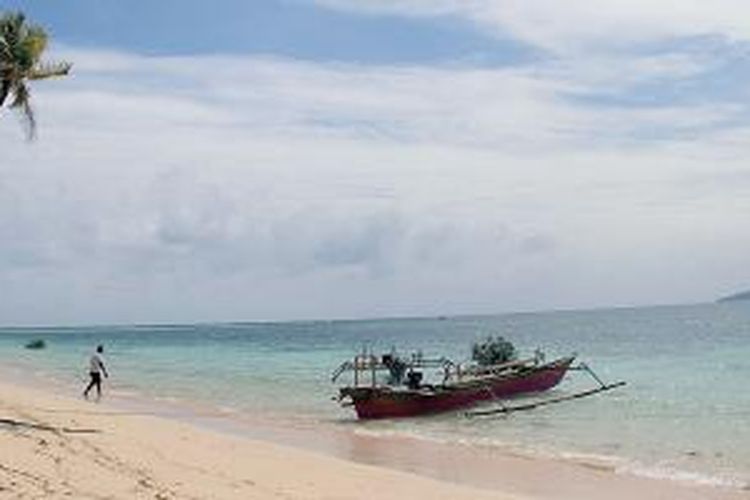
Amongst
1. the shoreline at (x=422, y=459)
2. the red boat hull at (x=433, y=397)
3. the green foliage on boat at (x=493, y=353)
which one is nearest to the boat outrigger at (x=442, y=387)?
the red boat hull at (x=433, y=397)

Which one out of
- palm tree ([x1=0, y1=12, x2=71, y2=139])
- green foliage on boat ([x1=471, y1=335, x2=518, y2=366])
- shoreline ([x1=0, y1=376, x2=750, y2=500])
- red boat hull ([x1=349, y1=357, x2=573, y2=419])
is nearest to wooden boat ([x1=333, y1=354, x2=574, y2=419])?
red boat hull ([x1=349, y1=357, x2=573, y2=419])

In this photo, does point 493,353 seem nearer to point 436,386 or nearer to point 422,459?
point 436,386

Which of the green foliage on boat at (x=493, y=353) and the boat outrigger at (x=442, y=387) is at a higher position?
the green foliage on boat at (x=493, y=353)

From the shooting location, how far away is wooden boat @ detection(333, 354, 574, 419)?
30.0 meters

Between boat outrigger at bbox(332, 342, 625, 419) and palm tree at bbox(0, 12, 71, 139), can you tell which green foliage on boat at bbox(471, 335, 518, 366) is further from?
palm tree at bbox(0, 12, 71, 139)

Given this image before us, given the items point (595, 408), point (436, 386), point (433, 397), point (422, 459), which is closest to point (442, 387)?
point (436, 386)

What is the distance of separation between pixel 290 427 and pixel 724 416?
468 inches

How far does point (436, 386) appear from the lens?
31719 millimetres

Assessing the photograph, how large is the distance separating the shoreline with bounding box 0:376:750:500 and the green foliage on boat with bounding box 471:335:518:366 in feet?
40.8

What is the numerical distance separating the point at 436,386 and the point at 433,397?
73 cm

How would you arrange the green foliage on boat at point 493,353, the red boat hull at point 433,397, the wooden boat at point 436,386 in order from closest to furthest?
the red boat hull at point 433,397, the wooden boat at point 436,386, the green foliage on boat at point 493,353

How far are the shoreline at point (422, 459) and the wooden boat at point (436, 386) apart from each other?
1.65 m

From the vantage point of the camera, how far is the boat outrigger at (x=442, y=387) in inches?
1184

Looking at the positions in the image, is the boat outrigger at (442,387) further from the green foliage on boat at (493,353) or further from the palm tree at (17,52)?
the palm tree at (17,52)
